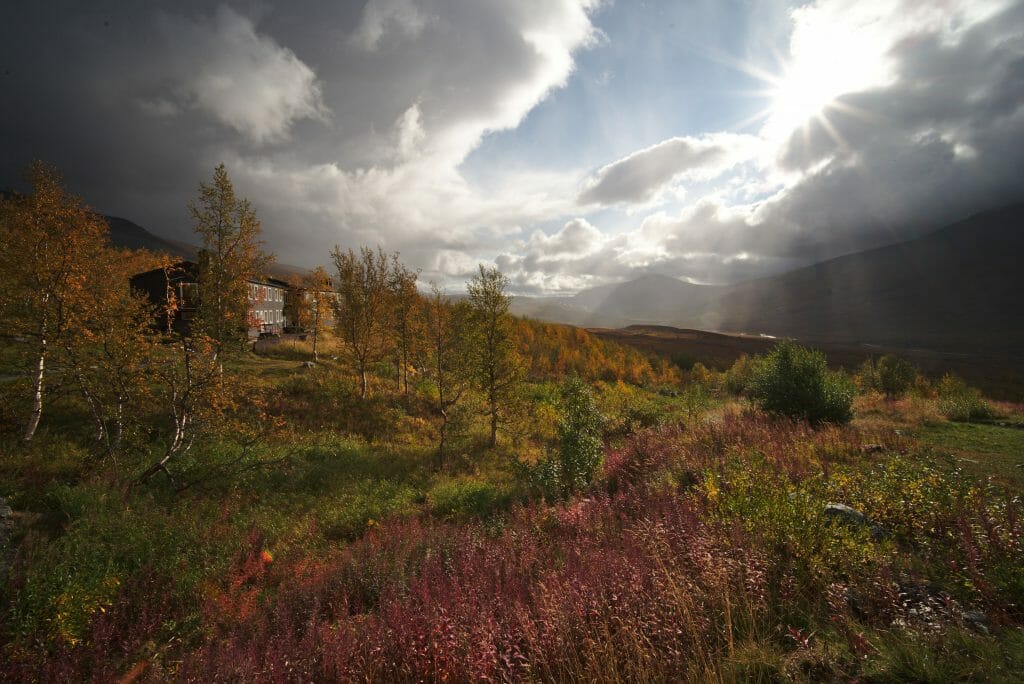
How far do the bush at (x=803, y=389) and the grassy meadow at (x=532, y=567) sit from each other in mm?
1431

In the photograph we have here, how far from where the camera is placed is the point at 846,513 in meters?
6.26

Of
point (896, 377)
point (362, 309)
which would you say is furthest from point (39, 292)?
point (896, 377)

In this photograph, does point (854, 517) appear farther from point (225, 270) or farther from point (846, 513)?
point (225, 270)

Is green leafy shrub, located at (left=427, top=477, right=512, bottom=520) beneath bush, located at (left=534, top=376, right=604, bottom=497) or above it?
beneath

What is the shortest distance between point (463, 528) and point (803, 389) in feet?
53.4

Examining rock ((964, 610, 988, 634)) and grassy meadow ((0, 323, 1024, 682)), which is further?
grassy meadow ((0, 323, 1024, 682))

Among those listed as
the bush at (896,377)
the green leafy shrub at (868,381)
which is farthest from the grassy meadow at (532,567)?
the green leafy shrub at (868,381)

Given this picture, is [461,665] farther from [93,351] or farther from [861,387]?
[861,387]

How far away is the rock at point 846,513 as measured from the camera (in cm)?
617

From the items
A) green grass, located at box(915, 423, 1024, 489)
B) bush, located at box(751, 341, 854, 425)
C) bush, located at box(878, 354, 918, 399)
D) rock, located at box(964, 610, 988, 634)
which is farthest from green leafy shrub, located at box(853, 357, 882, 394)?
rock, located at box(964, 610, 988, 634)

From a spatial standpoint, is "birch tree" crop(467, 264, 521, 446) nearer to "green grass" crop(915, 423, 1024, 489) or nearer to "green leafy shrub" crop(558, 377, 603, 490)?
"green leafy shrub" crop(558, 377, 603, 490)

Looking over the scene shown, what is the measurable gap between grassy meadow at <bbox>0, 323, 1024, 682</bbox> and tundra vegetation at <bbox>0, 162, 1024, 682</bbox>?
0.06 m

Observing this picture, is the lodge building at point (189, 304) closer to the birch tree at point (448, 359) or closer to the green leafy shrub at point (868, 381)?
the birch tree at point (448, 359)

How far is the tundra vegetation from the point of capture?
3.90 meters
